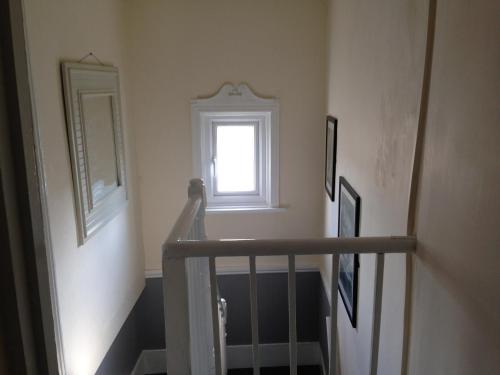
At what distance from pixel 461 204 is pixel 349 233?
3.96 feet

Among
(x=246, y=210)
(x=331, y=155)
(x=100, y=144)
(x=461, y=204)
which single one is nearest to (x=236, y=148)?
(x=246, y=210)

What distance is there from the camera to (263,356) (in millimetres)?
3330

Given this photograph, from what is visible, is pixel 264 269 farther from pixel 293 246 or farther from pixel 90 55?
pixel 293 246

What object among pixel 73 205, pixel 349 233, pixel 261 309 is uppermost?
pixel 73 205

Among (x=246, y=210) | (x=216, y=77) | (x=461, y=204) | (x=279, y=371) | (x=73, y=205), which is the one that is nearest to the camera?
(x=461, y=204)

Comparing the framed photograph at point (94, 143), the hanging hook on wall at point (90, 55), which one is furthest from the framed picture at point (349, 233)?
the hanging hook on wall at point (90, 55)

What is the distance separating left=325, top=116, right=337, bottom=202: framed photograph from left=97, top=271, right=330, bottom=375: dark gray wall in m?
0.80

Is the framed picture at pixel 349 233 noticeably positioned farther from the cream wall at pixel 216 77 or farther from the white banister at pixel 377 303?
the cream wall at pixel 216 77

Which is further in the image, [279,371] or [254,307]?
[279,371]

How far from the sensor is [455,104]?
91 cm

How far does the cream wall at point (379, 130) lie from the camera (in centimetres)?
123

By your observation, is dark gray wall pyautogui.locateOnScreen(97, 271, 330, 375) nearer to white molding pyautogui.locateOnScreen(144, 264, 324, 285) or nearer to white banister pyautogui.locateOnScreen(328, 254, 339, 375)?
white molding pyautogui.locateOnScreen(144, 264, 324, 285)

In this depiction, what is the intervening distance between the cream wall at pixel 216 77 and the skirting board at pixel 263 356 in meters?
0.87

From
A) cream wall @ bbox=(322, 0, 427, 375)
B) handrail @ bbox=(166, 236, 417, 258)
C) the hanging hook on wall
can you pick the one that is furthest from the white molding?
handrail @ bbox=(166, 236, 417, 258)
